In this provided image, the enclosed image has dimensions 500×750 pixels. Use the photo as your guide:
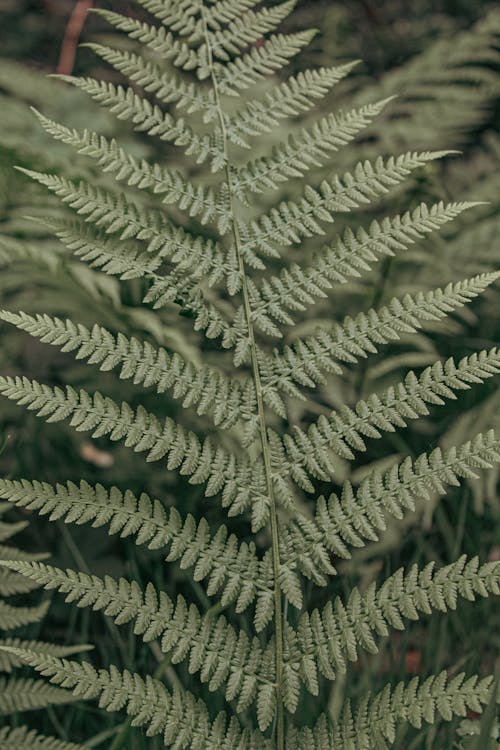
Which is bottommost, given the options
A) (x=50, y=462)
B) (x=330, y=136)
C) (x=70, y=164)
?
(x=50, y=462)

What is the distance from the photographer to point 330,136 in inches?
39.5

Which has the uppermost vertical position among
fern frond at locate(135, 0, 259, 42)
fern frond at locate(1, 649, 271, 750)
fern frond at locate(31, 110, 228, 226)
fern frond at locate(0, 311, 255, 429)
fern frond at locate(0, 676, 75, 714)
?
fern frond at locate(135, 0, 259, 42)

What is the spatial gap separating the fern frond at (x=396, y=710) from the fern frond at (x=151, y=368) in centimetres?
34

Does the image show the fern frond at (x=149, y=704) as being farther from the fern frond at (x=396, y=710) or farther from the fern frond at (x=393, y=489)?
the fern frond at (x=393, y=489)

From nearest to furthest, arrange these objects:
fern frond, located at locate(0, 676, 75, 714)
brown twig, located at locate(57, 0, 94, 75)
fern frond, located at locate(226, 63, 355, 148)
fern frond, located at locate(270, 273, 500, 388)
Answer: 1. fern frond, located at locate(270, 273, 500, 388)
2. fern frond, located at locate(226, 63, 355, 148)
3. fern frond, located at locate(0, 676, 75, 714)
4. brown twig, located at locate(57, 0, 94, 75)

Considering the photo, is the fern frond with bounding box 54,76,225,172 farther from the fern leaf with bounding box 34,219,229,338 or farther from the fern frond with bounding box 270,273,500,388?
the fern frond with bounding box 270,273,500,388

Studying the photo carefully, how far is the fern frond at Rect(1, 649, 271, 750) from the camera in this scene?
829mm

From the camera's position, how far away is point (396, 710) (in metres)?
0.84

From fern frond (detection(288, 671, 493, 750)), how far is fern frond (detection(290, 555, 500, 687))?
0.06 meters

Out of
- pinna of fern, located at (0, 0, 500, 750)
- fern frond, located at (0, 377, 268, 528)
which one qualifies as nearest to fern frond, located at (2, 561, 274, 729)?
pinna of fern, located at (0, 0, 500, 750)

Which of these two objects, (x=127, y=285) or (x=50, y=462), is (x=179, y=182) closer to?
(x=127, y=285)

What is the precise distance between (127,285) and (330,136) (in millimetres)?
1132

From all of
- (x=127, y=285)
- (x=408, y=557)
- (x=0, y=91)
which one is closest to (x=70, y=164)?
(x=127, y=285)

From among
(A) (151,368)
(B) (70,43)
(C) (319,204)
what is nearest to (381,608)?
(A) (151,368)
